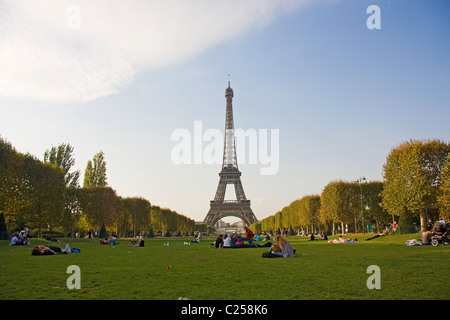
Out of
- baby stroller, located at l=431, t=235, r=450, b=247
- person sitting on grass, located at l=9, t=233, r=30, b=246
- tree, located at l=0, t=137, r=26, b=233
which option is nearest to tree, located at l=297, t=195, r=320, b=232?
baby stroller, located at l=431, t=235, r=450, b=247

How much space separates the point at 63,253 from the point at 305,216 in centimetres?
5904

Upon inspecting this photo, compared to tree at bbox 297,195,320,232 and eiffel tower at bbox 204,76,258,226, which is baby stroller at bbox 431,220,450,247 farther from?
eiffel tower at bbox 204,76,258,226

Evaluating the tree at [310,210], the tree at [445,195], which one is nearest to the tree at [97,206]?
the tree at [310,210]

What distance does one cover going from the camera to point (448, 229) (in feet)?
81.7

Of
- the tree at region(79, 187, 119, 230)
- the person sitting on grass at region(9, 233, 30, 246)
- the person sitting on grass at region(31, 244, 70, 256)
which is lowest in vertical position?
the person sitting on grass at region(9, 233, 30, 246)

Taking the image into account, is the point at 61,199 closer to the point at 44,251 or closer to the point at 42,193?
the point at 42,193

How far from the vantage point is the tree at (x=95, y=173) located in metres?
70.2

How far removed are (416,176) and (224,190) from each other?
268 ft

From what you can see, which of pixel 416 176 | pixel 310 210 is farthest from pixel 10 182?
pixel 310 210

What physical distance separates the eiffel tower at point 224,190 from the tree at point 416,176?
73685mm

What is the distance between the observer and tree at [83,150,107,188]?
7025 cm

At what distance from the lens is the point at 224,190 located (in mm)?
118562
